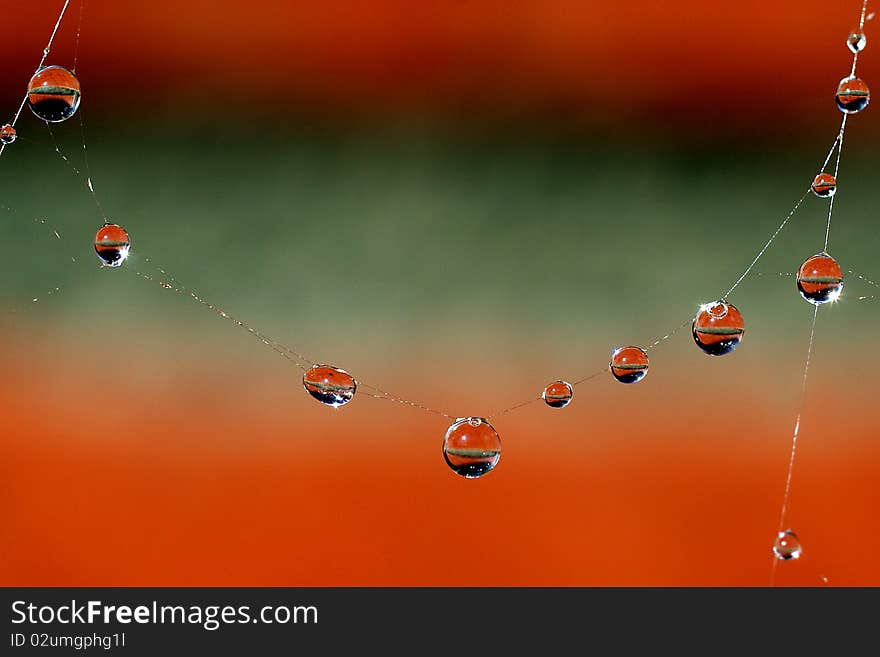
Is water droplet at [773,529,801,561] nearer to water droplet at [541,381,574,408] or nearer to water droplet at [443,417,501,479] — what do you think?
water droplet at [541,381,574,408]

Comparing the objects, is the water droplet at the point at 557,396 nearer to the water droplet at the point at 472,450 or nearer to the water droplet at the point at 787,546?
the water droplet at the point at 472,450

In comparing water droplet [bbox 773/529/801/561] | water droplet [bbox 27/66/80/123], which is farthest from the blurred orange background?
water droplet [bbox 27/66/80/123]

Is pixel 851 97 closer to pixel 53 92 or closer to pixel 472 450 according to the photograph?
pixel 472 450

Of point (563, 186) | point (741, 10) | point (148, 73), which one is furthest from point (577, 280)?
point (148, 73)

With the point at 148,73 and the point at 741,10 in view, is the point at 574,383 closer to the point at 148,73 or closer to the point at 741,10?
the point at 741,10

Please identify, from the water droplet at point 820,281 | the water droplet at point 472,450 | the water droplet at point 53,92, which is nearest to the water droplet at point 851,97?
the water droplet at point 820,281

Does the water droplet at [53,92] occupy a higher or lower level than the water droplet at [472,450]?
higher
